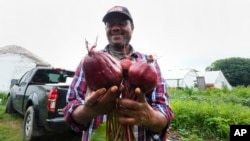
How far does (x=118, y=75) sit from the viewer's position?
102 cm

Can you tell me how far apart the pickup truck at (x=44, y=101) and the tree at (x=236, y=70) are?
183 ft

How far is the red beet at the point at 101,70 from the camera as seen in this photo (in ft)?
3.32

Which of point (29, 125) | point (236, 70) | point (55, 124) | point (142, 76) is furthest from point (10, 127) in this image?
point (236, 70)

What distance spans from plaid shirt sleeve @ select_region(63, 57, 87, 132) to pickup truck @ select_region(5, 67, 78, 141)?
3.42 metres

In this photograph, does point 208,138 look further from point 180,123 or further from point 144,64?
point 144,64

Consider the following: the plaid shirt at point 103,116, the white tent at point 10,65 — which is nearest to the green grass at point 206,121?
the plaid shirt at point 103,116

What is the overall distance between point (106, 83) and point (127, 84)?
0.09 m

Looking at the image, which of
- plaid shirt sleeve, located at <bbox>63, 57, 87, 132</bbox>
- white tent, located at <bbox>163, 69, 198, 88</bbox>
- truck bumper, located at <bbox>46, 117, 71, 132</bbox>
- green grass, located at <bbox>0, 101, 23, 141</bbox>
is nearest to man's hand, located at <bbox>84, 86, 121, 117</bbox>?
plaid shirt sleeve, located at <bbox>63, 57, 87, 132</bbox>

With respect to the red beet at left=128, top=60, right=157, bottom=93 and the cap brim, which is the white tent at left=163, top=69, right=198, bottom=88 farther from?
the red beet at left=128, top=60, right=157, bottom=93

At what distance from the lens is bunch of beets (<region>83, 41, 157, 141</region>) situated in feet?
3.34

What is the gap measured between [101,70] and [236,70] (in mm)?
61816

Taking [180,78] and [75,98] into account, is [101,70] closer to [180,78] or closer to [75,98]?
[75,98]

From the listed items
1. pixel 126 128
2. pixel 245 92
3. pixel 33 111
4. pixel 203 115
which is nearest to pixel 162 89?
pixel 126 128

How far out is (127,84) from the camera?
3.51 ft
